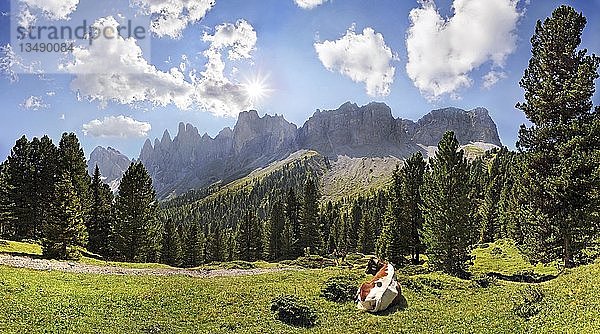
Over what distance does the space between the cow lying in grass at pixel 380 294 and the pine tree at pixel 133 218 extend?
47677mm

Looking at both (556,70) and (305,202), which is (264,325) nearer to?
(556,70)

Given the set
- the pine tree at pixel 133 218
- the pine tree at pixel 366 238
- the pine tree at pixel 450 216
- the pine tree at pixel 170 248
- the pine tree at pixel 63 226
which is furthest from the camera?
the pine tree at pixel 366 238

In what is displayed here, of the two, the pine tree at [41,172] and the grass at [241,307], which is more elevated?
the pine tree at [41,172]

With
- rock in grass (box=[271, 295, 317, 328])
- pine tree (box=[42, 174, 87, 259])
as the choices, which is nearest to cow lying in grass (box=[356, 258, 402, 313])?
rock in grass (box=[271, 295, 317, 328])

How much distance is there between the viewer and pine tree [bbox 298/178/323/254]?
93438 mm

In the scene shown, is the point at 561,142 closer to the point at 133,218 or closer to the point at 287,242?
the point at 133,218

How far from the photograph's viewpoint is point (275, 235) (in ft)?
339

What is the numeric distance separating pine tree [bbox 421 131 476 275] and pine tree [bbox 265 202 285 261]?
61.6 metres

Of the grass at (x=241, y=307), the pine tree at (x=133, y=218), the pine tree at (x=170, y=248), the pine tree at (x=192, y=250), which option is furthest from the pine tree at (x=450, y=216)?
the pine tree at (x=192, y=250)

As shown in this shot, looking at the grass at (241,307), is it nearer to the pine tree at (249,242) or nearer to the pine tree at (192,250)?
the pine tree at (192,250)

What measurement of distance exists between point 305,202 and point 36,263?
6144 cm

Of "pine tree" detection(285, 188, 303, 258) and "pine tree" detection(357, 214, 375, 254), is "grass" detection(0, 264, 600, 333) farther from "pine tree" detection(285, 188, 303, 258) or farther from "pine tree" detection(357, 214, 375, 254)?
"pine tree" detection(357, 214, 375, 254)

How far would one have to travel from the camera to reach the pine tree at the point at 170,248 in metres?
95.7

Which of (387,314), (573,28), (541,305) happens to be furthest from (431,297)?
(573,28)
